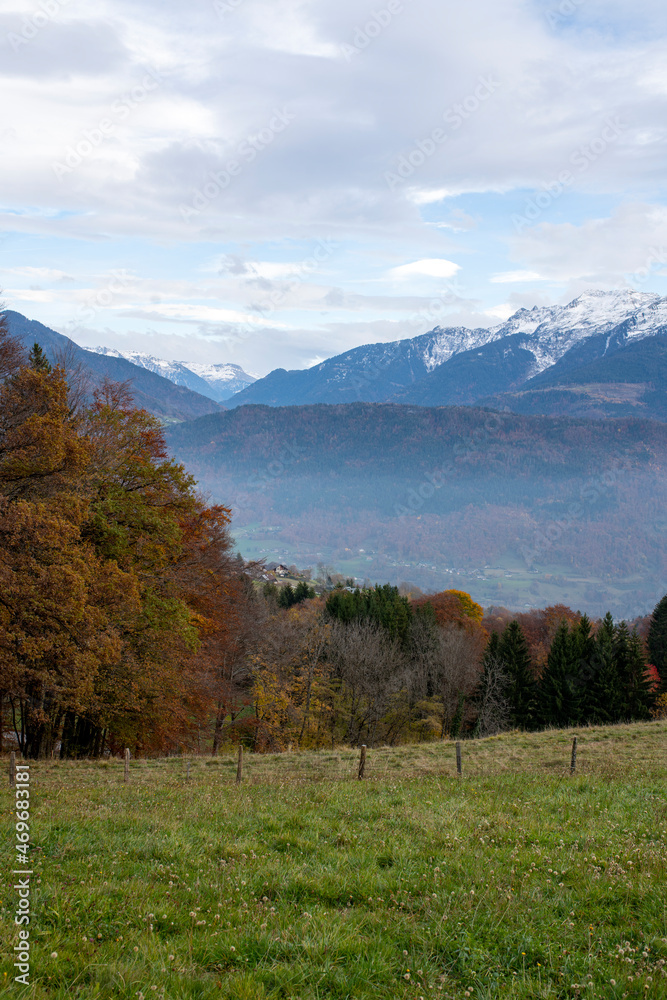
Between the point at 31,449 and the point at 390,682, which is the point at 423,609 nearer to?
the point at 390,682

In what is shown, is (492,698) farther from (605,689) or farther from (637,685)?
(637,685)

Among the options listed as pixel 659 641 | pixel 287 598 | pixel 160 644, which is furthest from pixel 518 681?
pixel 160 644

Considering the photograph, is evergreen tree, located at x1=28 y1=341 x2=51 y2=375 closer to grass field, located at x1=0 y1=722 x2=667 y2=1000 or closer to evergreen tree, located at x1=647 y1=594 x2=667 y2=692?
grass field, located at x1=0 y1=722 x2=667 y2=1000

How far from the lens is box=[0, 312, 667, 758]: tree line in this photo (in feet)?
60.2

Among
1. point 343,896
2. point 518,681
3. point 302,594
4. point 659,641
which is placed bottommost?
point 518,681

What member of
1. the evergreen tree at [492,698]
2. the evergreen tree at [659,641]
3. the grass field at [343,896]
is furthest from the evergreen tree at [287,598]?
the grass field at [343,896]

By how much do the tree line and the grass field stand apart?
25.7 feet

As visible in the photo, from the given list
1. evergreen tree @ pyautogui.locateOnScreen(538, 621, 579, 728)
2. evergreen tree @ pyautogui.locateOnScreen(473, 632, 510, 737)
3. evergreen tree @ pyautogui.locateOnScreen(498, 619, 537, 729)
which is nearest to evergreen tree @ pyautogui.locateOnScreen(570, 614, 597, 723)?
evergreen tree @ pyautogui.locateOnScreen(538, 621, 579, 728)

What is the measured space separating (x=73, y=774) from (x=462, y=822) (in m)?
13.2

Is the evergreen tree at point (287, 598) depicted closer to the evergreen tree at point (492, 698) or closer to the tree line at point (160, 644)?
the tree line at point (160, 644)

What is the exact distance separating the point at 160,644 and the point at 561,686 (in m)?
38.5

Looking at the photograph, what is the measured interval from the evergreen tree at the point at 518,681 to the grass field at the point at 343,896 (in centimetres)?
4342

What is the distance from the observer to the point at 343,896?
691 centimetres

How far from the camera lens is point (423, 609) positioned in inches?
2621
